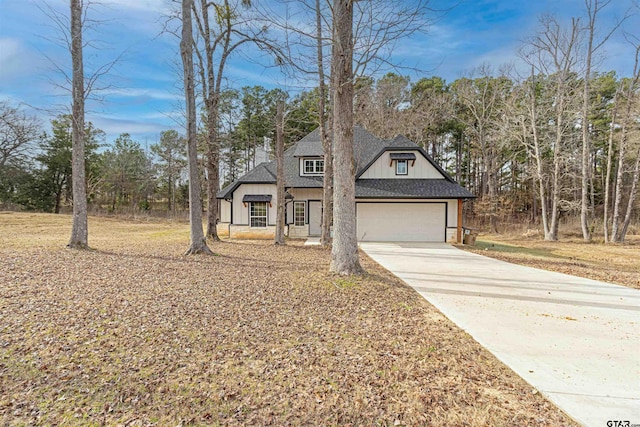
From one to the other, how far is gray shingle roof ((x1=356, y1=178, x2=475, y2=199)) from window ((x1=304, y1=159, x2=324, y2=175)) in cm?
239

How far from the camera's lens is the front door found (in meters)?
16.3

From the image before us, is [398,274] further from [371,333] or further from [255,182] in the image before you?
[255,182]

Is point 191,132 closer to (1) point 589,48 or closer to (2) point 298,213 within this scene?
(2) point 298,213

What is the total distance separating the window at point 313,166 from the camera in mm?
16703

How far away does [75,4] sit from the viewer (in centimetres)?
970

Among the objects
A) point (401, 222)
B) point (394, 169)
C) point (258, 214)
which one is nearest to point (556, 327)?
point (401, 222)

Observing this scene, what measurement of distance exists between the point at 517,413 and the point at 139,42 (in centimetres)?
1363

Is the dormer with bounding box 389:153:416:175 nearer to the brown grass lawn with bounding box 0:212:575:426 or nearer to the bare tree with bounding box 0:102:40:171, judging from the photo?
the brown grass lawn with bounding box 0:212:575:426

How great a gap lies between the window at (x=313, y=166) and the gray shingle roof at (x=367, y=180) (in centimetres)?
42

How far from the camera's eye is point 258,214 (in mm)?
15656

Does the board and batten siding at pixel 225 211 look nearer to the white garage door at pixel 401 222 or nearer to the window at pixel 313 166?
the window at pixel 313 166

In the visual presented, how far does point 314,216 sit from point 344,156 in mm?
9896

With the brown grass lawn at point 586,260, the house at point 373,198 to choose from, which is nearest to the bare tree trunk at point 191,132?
the house at point 373,198

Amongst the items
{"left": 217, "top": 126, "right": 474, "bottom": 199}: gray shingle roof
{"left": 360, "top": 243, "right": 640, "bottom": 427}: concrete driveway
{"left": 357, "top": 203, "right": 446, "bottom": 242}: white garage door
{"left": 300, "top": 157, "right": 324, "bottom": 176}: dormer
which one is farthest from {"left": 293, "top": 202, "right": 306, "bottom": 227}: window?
{"left": 360, "top": 243, "right": 640, "bottom": 427}: concrete driveway
